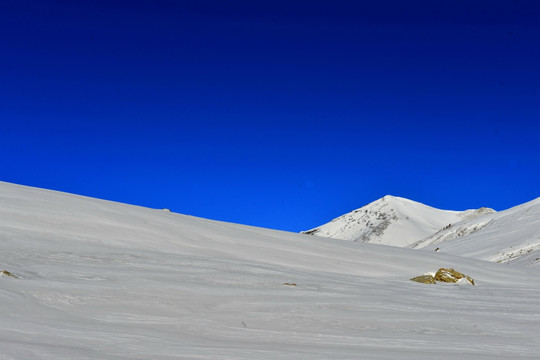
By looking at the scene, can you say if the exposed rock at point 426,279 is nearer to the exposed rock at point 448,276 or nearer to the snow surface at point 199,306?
the exposed rock at point 448,276

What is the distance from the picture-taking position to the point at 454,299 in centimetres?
1056

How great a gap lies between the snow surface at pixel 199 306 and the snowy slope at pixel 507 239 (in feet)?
125

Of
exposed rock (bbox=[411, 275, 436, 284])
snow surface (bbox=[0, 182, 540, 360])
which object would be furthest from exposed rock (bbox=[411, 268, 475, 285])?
snow surface (bbox=[0, 182, 540, 360])

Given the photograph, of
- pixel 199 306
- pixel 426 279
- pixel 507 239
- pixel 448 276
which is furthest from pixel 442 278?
pixel 507 239

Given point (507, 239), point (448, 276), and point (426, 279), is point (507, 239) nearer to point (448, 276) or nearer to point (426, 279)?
point (448, 276)

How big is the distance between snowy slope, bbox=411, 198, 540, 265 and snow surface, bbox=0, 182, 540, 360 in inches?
1495

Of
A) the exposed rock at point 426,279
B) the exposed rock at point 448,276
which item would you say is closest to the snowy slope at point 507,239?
the exposed rock at point 448,276

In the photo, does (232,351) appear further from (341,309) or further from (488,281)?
(488,281)

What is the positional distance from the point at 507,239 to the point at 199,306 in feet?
225

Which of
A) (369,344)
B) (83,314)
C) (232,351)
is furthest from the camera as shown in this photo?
(83,314)

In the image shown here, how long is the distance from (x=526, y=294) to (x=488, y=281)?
4828 mm

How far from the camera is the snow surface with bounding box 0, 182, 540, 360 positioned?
550 centimetres

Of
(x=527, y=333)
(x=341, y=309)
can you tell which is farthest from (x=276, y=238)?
(x=527, y=333)

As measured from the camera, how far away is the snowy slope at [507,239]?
190 ft
